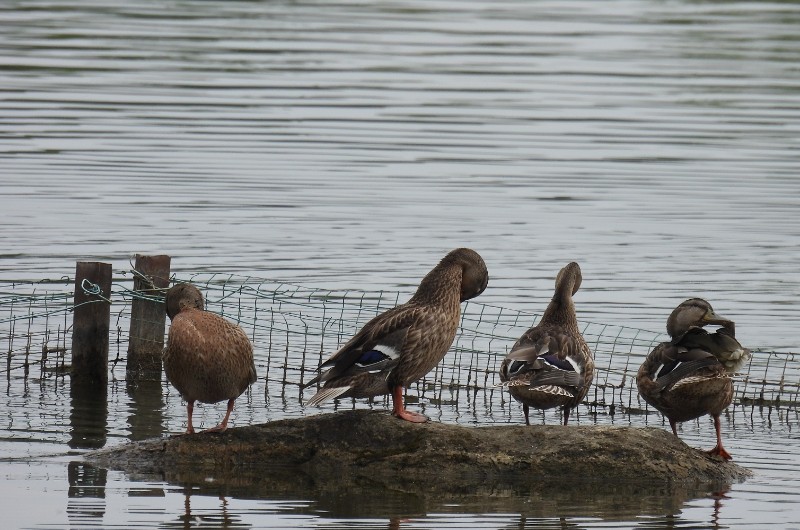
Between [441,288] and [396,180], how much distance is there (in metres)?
13.0

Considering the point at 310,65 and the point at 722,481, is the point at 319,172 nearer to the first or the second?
the point at 310,65

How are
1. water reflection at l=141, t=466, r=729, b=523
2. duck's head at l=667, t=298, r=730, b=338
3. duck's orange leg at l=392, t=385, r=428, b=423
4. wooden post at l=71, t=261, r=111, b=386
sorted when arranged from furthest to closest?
wooden post at l=71, t=261, r=111, b=386
duck's head at l=667, t=298, r=730, b=338
duck's orange leg at l=392, t=385, r=428, b=423
water reflection at l=141, t=466, r=729, b=523

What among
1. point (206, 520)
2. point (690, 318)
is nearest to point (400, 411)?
point (206, 520)

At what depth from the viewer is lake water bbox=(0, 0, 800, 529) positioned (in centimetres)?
944

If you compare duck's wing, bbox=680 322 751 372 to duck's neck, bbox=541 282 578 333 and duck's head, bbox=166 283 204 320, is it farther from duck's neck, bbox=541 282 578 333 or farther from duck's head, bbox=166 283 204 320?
duck's head, bbox=166 283 204 320

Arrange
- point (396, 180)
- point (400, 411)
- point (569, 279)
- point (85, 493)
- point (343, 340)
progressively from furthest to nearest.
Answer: point (396, 180), point (343, 340), point (569, 279), point (400, 411), point (85, 493)

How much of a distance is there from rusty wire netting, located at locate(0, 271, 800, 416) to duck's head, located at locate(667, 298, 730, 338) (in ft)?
5.41

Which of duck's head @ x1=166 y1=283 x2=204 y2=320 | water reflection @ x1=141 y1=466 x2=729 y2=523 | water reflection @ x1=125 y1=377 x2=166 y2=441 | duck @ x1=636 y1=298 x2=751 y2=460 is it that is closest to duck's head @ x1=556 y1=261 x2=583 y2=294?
duck @ x1=636 y1=298 x2=751 y2=460

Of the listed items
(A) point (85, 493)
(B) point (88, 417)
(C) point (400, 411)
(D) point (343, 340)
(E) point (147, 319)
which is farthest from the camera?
(D) point (343, 340)

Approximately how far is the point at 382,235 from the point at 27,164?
6086mm

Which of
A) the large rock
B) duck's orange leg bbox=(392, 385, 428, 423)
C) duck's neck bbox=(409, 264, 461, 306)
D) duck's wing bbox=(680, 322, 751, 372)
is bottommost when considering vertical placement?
the large rock

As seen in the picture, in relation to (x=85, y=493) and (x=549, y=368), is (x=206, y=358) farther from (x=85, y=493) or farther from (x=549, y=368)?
(x=549, y=368)

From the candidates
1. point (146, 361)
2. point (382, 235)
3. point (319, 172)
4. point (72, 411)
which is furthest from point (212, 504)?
point (319, 172)

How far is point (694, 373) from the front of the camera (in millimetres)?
9977
